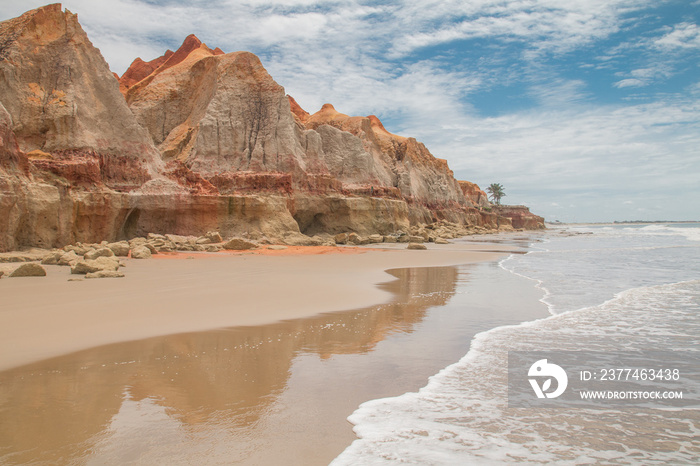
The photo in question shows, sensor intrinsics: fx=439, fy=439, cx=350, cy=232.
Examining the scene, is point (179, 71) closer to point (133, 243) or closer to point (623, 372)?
point (133, 243)

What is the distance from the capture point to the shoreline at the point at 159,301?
213 inches

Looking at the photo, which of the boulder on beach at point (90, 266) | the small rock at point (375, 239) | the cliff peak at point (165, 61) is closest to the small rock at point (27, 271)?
the boulder on beach at point (90, 266)

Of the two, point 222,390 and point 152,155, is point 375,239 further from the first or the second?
point 222,390

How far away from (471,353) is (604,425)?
74.3 inches

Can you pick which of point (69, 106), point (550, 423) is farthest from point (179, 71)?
point (550, 423)

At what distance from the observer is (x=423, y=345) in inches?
214

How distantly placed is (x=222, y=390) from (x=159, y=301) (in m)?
4.49

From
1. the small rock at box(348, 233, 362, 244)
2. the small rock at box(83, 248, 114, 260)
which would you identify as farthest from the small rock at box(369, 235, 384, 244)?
the small rock at box(83, 248, 114, 260)

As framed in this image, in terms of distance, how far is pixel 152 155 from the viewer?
2227 cm

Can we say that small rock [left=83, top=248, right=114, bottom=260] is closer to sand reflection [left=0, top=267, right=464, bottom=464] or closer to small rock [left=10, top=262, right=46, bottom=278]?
small rock [left=10, top=262, right=46, bottom=278]

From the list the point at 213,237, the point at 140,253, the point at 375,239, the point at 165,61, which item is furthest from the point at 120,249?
the point at 165,61

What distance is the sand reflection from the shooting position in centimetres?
280

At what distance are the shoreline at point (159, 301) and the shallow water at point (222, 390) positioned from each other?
21.6 inches

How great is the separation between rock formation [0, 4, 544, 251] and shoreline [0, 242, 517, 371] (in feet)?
19.3
